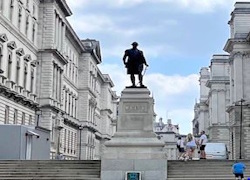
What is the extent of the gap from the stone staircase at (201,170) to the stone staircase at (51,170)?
12.5 feet

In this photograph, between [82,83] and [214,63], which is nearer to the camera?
[82,83]

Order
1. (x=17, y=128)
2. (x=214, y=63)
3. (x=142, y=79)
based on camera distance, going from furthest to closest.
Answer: (x=214, y=63), (x=17, y=128), (x=142, y=79)

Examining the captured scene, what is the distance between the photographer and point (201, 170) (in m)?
27.8

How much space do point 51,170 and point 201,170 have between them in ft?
24.9

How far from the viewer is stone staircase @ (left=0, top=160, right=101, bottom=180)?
A: 26641 mm

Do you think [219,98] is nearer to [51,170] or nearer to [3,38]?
[3,38]

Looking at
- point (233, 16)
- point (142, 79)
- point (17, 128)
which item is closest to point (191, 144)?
point (142, 79)

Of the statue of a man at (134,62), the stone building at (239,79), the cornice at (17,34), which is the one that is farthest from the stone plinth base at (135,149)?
the stone building at (239,79)

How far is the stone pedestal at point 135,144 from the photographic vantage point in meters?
25.9

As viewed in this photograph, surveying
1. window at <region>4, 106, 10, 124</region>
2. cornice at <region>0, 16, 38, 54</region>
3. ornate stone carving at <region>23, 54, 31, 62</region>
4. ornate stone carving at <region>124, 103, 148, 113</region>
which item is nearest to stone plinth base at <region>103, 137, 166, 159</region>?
ornate stone carving at <region>124, 103, 148, 113</region>

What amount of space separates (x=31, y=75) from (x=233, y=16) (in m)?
34.6

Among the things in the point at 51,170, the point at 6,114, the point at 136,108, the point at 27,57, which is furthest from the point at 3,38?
the point at 136,108

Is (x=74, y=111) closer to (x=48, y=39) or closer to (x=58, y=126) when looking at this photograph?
(x=58, y=126)

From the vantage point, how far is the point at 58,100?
70.9 meters
